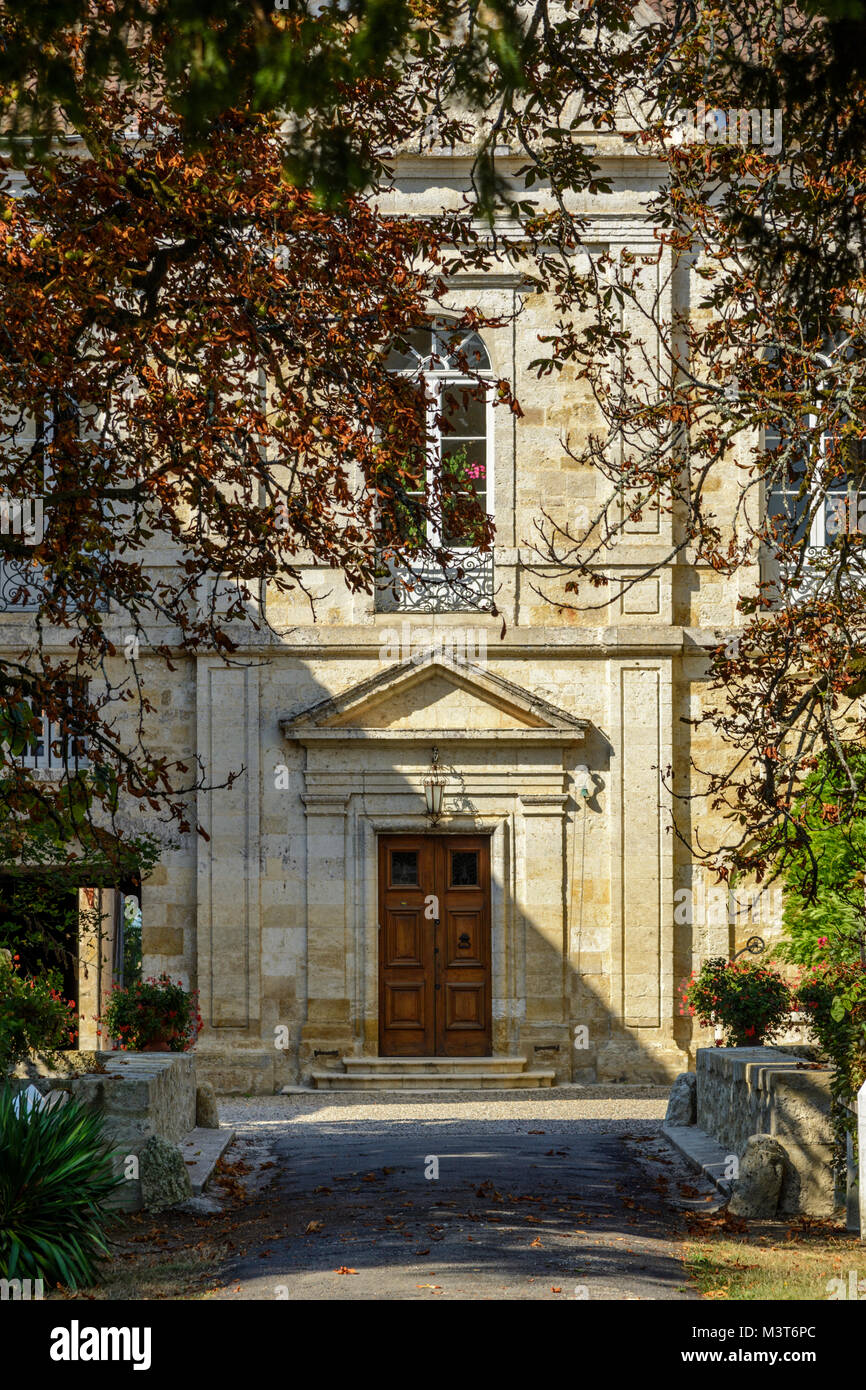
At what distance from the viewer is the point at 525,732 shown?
17.7 meters

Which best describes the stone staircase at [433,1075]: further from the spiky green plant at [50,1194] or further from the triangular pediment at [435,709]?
the spiky green plant at [50,1194]

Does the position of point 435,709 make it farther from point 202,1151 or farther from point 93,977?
point 202,1151

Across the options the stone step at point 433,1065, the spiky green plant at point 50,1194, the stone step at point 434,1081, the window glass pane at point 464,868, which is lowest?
the stone step at point 434,1081

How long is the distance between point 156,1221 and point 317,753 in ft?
28.7

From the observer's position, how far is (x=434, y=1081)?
1738 cm

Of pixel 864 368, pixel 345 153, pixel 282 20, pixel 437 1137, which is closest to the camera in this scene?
pixel 345 153

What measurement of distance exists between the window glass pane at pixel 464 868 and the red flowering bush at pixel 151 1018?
13.5ft

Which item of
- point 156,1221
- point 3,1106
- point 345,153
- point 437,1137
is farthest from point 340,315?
point 437,1137

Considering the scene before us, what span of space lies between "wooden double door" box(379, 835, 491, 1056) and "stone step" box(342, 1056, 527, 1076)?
37cm

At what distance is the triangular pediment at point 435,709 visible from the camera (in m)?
17.7

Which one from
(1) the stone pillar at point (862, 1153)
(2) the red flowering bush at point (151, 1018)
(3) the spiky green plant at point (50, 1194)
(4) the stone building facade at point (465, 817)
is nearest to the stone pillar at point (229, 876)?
(4) the stone building facade at point (465, 817)

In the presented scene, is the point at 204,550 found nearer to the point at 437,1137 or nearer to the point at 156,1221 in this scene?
the point at 156,1221

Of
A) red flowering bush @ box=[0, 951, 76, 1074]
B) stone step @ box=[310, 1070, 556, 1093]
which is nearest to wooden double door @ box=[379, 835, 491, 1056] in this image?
stone step @ box=[310, 1070, 556, 1093]

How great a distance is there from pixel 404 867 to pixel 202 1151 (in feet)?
21.9
